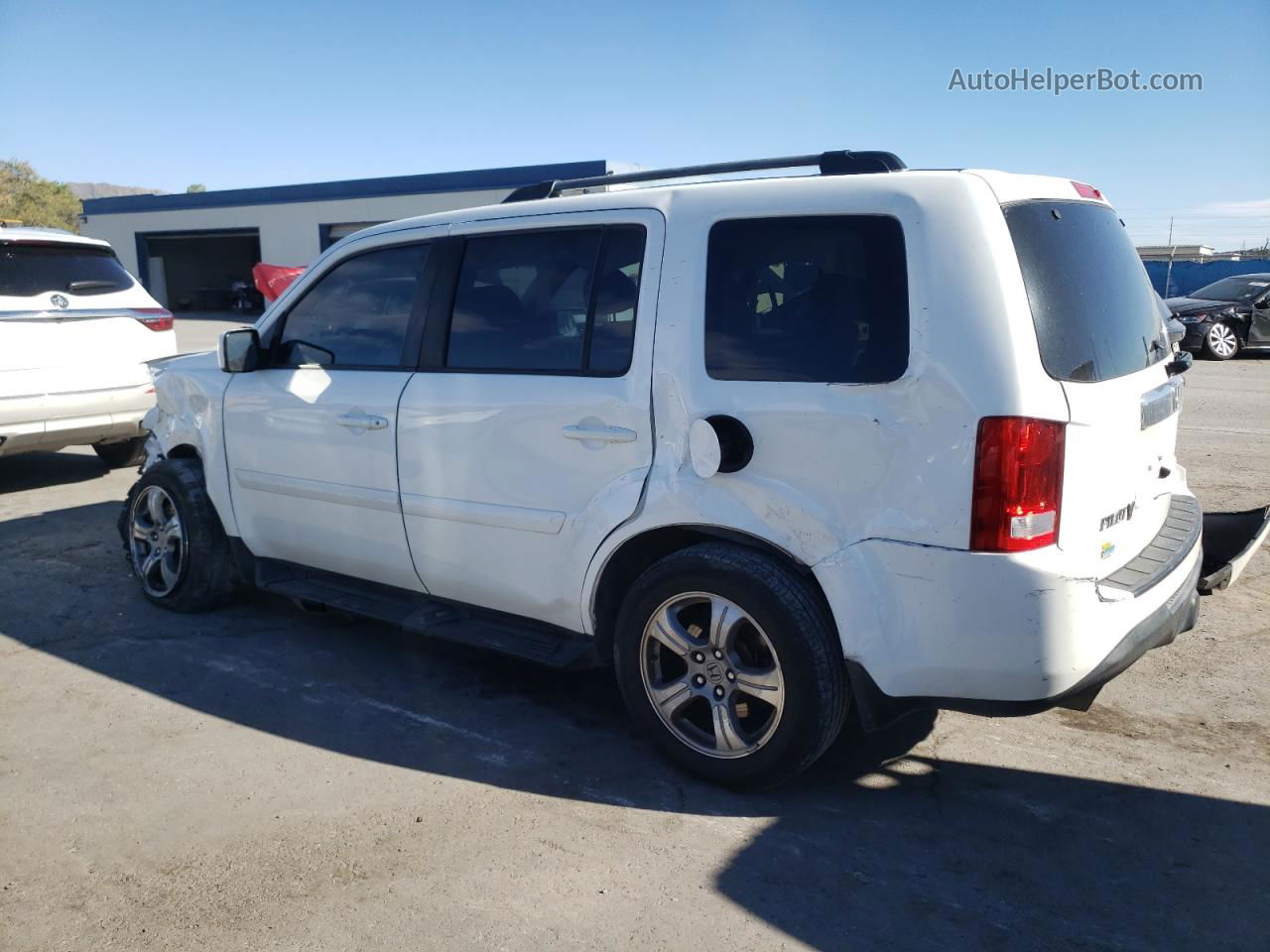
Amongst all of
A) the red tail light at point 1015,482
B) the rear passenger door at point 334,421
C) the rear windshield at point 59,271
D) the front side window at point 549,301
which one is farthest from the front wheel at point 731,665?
the rear windshield at point 59,271

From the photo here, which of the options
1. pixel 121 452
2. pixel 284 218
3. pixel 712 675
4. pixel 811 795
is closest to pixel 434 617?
pixel 712 675

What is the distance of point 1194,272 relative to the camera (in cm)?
3341

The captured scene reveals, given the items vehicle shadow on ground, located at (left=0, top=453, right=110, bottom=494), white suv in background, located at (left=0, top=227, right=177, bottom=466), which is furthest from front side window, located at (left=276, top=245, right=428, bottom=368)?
vehicle shadow on ground, located at (left=0, top=453, right=110, bottom=494)

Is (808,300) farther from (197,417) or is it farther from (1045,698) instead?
(197,417)

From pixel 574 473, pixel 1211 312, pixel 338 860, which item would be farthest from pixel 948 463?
pixel 1211 312

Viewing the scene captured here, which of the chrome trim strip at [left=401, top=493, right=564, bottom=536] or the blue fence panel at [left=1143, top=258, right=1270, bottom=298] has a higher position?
the blue fence panel at [left=1143, top=258, right=1270, bottom=298]

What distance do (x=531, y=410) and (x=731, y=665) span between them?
1.16 meters

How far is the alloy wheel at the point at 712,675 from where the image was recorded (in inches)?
133

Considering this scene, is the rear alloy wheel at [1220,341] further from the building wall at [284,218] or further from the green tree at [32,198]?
the green tree at [32,198]

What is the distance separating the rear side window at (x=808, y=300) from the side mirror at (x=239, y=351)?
2.40 metres

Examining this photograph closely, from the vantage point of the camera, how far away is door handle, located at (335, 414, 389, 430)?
Result: 4.25 m

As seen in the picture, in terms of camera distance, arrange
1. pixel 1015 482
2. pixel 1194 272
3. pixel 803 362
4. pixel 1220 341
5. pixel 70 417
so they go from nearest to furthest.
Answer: pixel 1015 482 → pixel 803 362 → pixel 70 417 → pixel 1220 341 → pixel 1194 272

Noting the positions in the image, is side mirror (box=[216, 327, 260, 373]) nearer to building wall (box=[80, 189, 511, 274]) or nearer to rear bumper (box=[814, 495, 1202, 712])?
rear bumper (box=[814, 495, 1202, 712])

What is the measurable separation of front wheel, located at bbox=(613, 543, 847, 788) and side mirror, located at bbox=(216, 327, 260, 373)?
2292 millimetres
